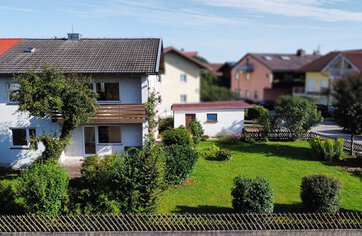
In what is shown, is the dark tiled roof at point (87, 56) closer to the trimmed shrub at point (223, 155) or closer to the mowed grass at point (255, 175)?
the trimmed shrub at point (223, 155)

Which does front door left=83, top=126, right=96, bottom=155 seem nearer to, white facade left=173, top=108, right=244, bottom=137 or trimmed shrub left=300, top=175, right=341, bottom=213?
white facade left=173, top=108, right=244, bottom=137

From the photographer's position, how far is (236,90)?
2498 inches

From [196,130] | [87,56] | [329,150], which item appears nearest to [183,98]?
[196,130]

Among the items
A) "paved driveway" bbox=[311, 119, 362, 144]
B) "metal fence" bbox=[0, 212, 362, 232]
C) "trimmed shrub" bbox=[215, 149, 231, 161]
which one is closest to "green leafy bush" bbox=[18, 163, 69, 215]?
"metal fence" bbox=[0, 212, 362, 232]

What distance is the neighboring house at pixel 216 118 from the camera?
2739 cm

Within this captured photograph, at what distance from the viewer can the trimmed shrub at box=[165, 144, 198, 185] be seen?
16.5 metres

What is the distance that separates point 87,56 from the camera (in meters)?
22.0

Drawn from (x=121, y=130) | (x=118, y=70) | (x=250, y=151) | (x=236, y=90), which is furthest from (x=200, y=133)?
(x=236, y=90)

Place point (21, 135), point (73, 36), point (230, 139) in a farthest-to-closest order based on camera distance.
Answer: point (230, 139), point (73, 36), point (21, 135)

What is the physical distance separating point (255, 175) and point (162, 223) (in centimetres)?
707

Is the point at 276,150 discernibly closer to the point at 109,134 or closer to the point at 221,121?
the point at 221,121

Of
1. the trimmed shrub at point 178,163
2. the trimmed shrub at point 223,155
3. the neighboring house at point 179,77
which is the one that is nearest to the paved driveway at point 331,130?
the trimmed shrub at point 223,155

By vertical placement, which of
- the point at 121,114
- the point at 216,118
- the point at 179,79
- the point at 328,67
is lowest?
the point at 216,118

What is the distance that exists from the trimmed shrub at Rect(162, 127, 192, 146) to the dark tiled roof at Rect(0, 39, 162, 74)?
4460 millimetres
